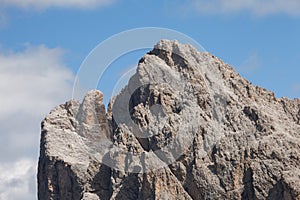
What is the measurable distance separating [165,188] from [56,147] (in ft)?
45.3

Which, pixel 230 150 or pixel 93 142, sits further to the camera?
pixel 93 142

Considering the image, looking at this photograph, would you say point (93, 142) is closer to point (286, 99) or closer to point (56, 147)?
point (56, 147)

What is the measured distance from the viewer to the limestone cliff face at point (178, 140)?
4646 inches

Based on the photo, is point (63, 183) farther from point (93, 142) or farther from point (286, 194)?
point (286, 194)

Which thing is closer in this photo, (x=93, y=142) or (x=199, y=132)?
(x=199, y=132)

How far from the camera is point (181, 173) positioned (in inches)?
4697

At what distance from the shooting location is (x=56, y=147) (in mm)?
127438

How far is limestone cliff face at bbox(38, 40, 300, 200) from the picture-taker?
11800cm

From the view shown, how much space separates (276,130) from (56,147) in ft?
62.7

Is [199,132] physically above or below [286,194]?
above

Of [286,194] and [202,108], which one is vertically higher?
[202,108]

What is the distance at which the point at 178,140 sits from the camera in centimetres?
11975

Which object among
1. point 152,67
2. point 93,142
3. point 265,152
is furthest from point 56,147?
point 265,152

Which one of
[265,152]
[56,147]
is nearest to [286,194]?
[265,152]
